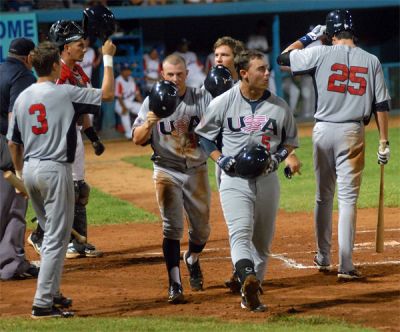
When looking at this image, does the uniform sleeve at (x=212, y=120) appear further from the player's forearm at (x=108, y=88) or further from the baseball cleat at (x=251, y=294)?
the baseball cleat at (x=251, y=294)

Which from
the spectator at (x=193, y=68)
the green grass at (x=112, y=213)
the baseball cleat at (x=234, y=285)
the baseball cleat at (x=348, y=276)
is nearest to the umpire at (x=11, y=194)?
the baseball cleat at (x=234, y=285)

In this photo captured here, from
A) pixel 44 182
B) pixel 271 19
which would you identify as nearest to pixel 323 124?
pixel 44 182

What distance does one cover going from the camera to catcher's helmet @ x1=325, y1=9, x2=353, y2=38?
29.1 ft

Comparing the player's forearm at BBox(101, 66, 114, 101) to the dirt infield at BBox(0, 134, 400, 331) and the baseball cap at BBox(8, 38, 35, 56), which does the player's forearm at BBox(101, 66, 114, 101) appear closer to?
the dirt infield at BBox(0, 134, 400, 331)

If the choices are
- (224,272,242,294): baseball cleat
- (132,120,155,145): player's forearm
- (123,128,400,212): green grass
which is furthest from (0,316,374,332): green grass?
(123,128,400,212): green grass

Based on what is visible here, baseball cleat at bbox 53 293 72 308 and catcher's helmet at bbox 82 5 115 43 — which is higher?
catcher's helmet at bbox 82 5 115 43

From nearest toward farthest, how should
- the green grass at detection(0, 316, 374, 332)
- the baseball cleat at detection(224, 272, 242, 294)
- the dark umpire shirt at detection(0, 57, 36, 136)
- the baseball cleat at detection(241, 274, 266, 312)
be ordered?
the green grass at detection(0, 316, 374, 332) < the baseball cleat at detection(241, 274, 266, 312) < the baseball cleat at detection(224, 272, 242, 294) < the dark umpire shirt at detection(0, 57, 36, 136)

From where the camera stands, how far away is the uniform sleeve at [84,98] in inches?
303

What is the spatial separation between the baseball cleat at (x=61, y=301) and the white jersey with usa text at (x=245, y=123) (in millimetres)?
1666

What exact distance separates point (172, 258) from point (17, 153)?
147cm

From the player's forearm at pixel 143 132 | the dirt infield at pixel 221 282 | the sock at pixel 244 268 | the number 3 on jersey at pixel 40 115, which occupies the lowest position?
the dirt infield at pixel 221 282

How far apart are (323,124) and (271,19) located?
19.2 m

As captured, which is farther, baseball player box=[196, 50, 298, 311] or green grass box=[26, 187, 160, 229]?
green grass box=[26, 187, 160, 229]

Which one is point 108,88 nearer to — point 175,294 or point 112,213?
point 175,294
